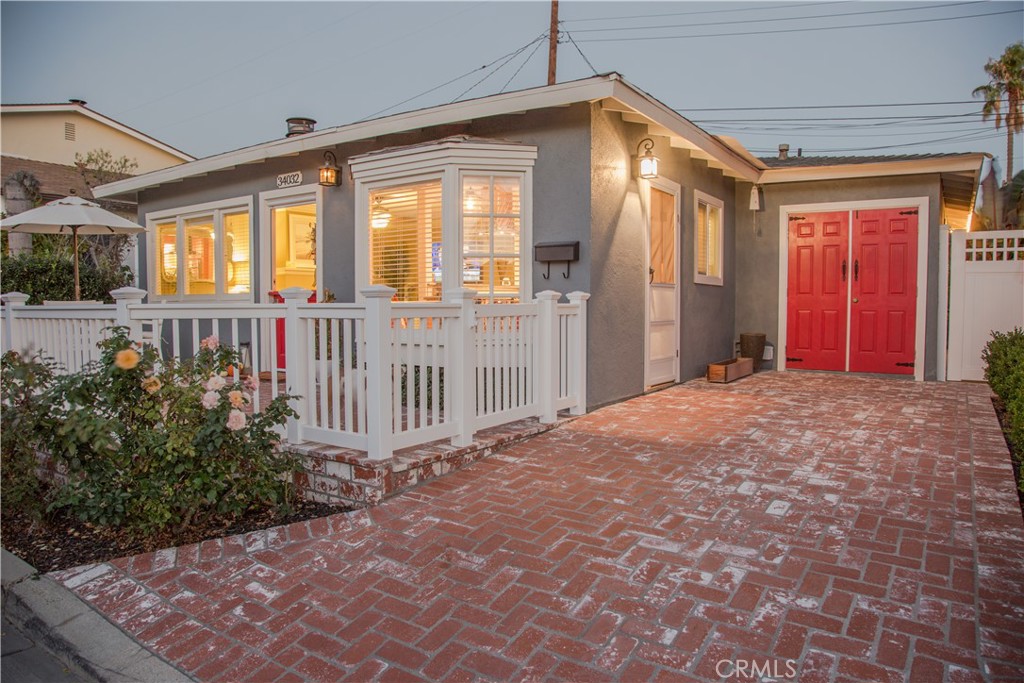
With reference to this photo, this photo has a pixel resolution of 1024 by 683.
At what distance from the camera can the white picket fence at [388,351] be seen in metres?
3.54

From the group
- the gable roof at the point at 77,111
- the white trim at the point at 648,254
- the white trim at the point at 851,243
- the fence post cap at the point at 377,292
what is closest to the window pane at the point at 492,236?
the white trim at the point at 648,254

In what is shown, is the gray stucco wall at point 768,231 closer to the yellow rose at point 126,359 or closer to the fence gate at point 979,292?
the fence gate at point 979,292

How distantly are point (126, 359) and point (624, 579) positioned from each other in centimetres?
265

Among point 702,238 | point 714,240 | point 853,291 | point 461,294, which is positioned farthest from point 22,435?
point 853,291

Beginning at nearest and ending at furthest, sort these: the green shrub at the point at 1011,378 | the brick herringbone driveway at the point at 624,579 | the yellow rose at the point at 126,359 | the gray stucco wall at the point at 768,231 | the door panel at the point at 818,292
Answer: the brick herringbone driveway at the point at 624,579 → the yellow rose at the point at 126,359 → the green shrub at the point at 1011,378 → the gray stucco wall at the point at 768,231 → the door panel at the point at 818,292

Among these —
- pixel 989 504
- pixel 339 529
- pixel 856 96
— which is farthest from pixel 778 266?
pixel 856 96

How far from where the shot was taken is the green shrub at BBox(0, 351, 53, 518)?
3502 mm

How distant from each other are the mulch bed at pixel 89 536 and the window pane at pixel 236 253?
512cm

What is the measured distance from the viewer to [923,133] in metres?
26.8

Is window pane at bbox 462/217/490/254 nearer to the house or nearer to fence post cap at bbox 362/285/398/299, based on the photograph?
fence post cap at bbox 362/285/398/299

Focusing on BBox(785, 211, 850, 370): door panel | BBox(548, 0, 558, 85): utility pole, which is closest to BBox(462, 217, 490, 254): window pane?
BBox(785, 211, 850, 370): door panel

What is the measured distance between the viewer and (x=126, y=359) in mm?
3176

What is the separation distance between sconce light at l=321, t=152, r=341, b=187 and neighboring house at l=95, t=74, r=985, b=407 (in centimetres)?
6

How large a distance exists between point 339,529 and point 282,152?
221 inches
